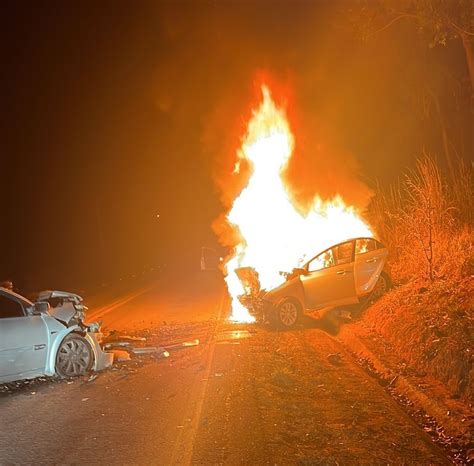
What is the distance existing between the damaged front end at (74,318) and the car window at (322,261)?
536 centimetres

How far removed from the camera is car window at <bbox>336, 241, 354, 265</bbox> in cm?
1248

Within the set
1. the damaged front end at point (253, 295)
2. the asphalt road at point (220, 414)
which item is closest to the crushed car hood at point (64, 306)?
the asphalt road at point (220, 414)

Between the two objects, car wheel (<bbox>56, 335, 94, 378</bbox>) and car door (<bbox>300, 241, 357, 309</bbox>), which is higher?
car door (<bbox>300, 241, 357, 309</bbox>)

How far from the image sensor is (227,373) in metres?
8.23

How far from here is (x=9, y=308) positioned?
315 inches

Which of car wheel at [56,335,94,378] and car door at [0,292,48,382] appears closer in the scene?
car door at [0,292,48,382]

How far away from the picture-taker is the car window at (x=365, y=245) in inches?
502

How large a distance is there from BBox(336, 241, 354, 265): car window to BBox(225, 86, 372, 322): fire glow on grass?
180cm

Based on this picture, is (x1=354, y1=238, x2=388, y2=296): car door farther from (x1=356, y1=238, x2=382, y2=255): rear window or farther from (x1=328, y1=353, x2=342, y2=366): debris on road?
(x1=328, y1=353, x2=342, y2=366): debris on road

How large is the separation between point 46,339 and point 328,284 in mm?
6492

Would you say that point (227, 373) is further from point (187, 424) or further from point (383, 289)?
point (383, 289)

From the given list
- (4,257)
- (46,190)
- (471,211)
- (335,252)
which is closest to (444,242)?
(471,211)

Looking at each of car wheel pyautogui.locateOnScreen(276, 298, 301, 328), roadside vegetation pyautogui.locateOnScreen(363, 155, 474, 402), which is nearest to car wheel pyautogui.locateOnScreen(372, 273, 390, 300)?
roadside vegetation pyautogui.locateOnScreen(363, 155, 474, 402)

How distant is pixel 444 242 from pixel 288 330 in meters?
4.10
